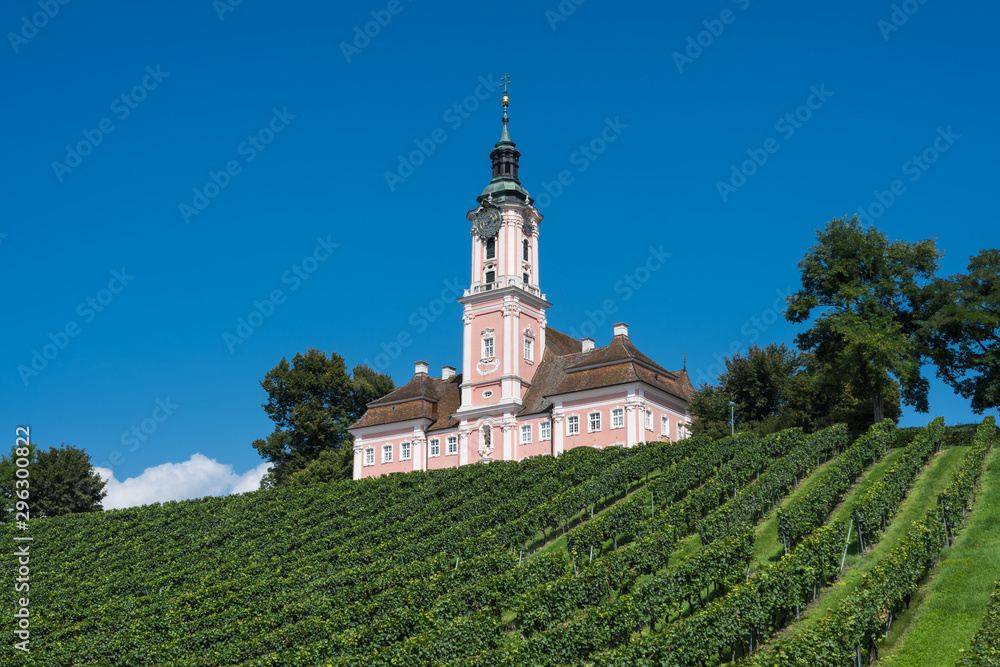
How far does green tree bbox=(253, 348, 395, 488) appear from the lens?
8456 centimetres

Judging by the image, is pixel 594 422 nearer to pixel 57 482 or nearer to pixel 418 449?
pixel 418 449

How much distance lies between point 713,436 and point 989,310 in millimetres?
15918

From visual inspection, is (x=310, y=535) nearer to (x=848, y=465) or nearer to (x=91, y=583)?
(x=91, y=583)

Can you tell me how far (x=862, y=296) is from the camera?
174ft

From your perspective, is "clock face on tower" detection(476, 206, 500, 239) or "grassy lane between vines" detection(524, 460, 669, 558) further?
"clock face on tower" detection(476, 206, 500, 239)

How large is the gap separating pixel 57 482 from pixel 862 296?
63094 mm

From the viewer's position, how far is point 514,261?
7375cm

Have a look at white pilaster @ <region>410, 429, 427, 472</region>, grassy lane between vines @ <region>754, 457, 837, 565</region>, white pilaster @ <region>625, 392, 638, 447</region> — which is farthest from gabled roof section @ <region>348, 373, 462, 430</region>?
→ grassy lane between vines @ <region>754, 457, 837, 565</region>

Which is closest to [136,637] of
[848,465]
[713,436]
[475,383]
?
[848,465]

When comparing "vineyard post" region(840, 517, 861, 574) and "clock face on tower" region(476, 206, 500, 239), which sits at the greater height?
"clock face on tower" region(476, 206, 500, 239)

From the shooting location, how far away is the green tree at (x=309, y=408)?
84.6m

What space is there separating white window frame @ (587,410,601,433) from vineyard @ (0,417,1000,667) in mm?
11403

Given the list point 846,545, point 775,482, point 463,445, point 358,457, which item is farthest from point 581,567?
point 358,457

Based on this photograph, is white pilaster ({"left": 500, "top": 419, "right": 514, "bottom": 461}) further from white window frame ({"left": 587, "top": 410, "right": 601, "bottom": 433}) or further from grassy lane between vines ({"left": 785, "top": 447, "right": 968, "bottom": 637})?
grassy lane between vines ({"left": 785, "top": 447, "right": 968, "bottom": 637})
